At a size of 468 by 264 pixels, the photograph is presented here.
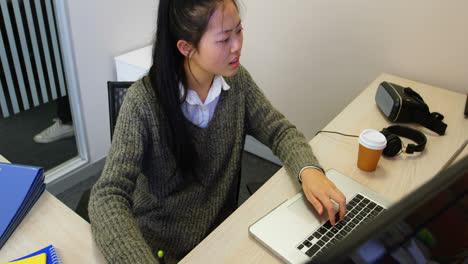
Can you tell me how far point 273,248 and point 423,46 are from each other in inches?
47.9

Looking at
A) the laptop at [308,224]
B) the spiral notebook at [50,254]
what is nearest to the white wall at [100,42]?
the spiral notebook at [50,254]

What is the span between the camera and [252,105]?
4.06 feet

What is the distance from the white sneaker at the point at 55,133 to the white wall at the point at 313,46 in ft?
0.46

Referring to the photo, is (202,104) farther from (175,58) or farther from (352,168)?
(352,168)

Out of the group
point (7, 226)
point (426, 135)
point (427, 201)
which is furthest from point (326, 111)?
point (427, 201)

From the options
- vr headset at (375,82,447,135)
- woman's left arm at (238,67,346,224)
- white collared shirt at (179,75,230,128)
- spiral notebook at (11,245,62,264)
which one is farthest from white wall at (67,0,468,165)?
spiral notebook at (11,245,62,264)

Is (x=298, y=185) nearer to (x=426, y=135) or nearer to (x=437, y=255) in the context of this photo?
(x=426, y=135)

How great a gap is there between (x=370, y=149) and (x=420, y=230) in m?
0.72

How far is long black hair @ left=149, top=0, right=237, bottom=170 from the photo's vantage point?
98 cm

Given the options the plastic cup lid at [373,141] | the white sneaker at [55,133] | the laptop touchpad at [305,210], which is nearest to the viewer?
the laptop touchpad at [305,210]

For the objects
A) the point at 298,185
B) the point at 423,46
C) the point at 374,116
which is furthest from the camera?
the point at 423,46

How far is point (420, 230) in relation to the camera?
353mm

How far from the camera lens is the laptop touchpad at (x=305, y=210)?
0.91 m

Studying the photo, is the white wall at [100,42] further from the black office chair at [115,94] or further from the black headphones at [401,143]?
the black headphones at [401,143]
